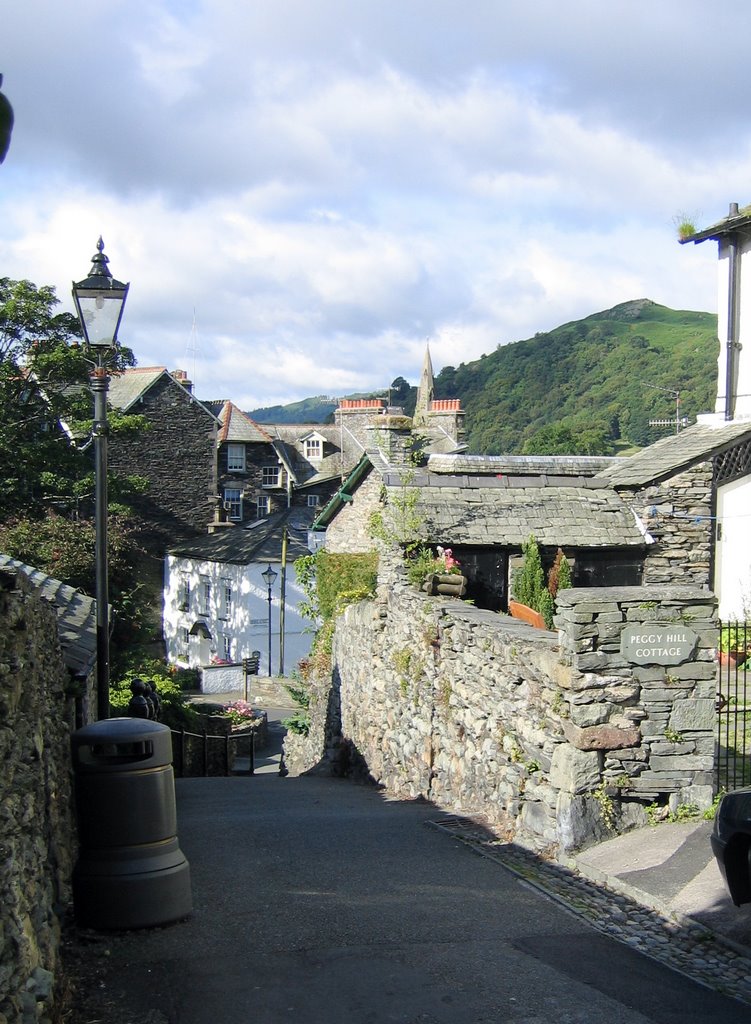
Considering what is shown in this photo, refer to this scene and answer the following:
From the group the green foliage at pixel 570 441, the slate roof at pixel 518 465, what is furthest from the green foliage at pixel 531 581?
the green foliage at pixel 570 441

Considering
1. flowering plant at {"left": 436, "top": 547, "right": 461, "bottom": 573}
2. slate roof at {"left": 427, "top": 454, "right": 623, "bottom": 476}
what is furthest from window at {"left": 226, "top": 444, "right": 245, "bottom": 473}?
flowering plant at {"left": 436, "top": 547, "right": 461, "bottom": 573}

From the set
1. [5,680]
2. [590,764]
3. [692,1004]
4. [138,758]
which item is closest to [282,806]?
[590,764]

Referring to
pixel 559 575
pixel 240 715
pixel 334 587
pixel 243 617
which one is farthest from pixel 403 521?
pixel 243 617

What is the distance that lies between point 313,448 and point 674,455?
3743 cm

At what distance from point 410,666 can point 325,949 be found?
7.22 m

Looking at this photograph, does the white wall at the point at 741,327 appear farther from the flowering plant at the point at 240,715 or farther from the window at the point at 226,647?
the window at the point at 226,647

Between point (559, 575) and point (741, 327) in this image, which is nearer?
point (559, 575)

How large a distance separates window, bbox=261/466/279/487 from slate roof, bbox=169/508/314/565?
13.9 feet

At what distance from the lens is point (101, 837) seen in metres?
6.38

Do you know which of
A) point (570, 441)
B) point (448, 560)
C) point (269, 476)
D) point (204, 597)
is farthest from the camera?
point (570, 441)

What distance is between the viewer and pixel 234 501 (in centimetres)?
5003

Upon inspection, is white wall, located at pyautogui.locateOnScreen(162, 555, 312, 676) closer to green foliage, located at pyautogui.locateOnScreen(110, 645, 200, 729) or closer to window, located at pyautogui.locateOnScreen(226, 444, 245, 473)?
window, located at pyautogui.locateOnScreen(226, 444, 245, 473)

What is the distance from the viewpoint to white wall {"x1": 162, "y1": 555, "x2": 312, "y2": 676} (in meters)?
39.2

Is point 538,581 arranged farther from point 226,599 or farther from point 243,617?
point 226,599
